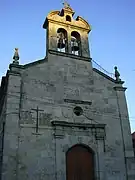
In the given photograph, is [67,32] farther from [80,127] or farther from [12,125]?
[12,125]

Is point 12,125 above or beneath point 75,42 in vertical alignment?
beneath

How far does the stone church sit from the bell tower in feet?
0.30

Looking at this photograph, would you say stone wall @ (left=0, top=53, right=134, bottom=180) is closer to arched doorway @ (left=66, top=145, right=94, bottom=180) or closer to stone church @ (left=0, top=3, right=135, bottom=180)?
stone church @ (left=0, top=3, right=135, bottom=180)

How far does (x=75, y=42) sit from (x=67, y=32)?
1.01 m

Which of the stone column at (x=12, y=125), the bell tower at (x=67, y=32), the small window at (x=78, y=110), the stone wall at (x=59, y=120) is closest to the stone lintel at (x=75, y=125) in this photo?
the stone wall at (x=59, y=120)

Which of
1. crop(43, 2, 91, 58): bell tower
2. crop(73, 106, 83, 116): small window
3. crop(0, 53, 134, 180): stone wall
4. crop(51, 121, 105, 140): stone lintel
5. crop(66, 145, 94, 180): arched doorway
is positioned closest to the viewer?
crop(0, 53, 134, 180): stone wall

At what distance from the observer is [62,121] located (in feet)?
44.1

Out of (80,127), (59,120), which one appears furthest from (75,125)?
(59,120)

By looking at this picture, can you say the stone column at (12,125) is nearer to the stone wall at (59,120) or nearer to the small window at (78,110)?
the stone wall at (59,120)

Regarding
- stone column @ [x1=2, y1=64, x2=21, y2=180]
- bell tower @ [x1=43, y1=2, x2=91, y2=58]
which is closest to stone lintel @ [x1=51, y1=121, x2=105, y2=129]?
stone column @ [x1=2, y1=64, x2=21, y2=180]

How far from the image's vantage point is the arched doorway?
41.5 feet

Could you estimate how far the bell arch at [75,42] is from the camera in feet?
56.8

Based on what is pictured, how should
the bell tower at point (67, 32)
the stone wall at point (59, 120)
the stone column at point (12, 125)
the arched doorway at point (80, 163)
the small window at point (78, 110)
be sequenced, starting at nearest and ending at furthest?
1. the stone column at point (12, 125)
2. the stone wall at point (59, 120)
3. the arched doorway at point (80, 163)
4. the small window at point (78, 110)
5. the bell tower at point (67, 32)

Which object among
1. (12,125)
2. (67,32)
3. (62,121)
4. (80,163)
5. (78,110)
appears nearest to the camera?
(12,125)
